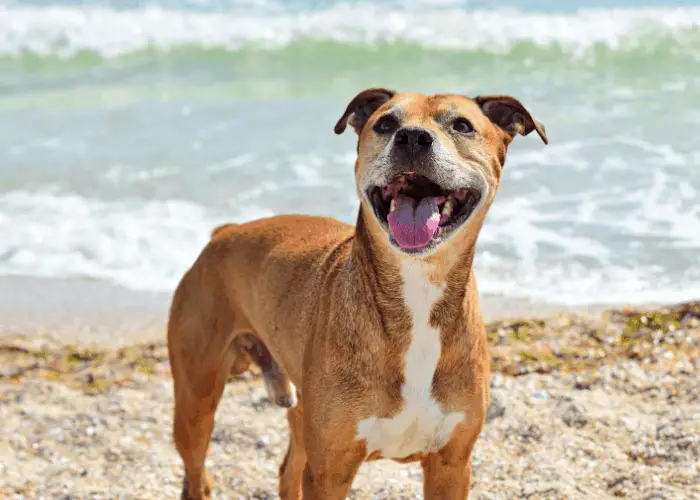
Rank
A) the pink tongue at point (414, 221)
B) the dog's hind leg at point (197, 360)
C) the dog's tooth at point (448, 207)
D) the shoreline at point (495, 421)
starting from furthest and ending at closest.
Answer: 1. the shoreline at point (495, 421)
2. the dog's hind leg at point (197, 360)
3. the dog's tooth at point (448, 207)
4. the pink tongue at point (414, 221)

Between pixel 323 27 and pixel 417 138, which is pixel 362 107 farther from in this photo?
pixel 323 27

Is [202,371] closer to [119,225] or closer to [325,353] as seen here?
[325,353]

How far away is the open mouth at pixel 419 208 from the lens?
336cm

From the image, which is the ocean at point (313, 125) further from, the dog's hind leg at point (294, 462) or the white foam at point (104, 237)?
the dog's hind leg at point (294, 462)

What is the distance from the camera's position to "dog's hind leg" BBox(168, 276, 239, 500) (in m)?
4.58

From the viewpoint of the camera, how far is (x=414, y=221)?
3.39m

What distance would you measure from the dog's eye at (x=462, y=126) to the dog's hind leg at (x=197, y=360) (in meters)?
1.61

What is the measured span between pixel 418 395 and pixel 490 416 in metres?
2.23

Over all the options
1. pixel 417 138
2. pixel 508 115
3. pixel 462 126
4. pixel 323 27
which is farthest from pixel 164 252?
pixel 323 27

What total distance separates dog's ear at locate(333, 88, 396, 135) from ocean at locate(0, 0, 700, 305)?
406 centimetres

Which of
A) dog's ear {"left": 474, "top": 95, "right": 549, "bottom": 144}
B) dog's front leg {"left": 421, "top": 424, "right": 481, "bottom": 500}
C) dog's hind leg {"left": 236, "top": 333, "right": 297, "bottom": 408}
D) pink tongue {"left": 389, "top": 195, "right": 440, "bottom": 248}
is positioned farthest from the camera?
dog's hind leg {"left": 236, "top": 333, "right": 297, "bottom": 408}

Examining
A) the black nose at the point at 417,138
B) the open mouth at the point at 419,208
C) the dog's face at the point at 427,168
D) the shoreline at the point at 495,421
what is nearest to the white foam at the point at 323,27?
the shoreline at the point at 495,421

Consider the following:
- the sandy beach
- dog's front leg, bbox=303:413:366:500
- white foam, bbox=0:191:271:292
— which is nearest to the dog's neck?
dog's front leg, bbox=303:413:366:500

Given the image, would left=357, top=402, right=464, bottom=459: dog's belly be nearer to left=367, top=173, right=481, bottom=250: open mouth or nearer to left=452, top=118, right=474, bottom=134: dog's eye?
left=367, top=173, right=481, bottom=250: open mouth
